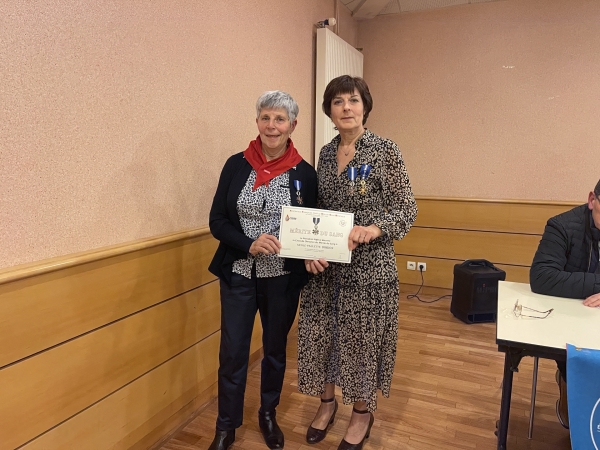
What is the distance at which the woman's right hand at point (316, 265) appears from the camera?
1644 mm

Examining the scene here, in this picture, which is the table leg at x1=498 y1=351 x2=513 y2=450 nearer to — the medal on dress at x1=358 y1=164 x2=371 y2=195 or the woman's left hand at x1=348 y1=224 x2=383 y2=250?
the woman's left hand at x1=348 y1=224 x2=383 y2=250

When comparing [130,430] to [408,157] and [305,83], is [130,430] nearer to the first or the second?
[305,83]

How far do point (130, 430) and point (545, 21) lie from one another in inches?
171

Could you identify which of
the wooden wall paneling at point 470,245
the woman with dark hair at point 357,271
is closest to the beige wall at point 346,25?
the wooden wall paneling at point 470,245

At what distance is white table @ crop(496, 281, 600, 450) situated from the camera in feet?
4.36

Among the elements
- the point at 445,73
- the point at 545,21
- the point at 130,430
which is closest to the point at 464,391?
the point at 130,430

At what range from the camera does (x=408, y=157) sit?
14.2 feet

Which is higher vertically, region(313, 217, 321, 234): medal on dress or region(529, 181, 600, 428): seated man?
region(313, 217, 321, 234): medal on dress

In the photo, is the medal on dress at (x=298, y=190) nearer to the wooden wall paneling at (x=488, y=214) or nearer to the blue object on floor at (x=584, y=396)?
the blue object on floor at (x=584, y=396)

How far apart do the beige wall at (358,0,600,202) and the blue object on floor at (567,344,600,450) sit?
10.2 feet

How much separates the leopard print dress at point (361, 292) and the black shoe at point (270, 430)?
0.24m

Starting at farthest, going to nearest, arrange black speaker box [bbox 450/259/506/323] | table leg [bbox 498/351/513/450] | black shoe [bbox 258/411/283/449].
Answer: black speaker box [bbox 450/259/506/323], black shoe [bbox 258/411/283/449], table leg [bbox 498/351/513/450]

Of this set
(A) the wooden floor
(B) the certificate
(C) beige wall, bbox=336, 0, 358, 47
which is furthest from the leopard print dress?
(C) beige wall, bbox=336, 0, 358, 47

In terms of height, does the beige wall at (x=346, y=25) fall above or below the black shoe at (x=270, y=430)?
above
